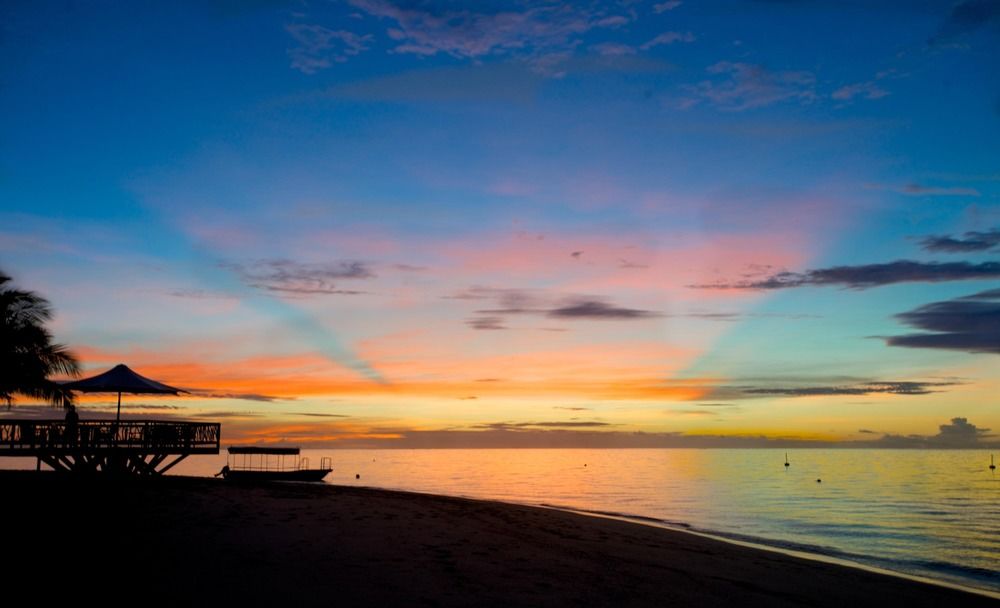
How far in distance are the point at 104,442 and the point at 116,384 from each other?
3234 mm

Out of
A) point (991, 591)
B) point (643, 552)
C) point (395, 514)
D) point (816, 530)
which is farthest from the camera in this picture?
point (816, 530)

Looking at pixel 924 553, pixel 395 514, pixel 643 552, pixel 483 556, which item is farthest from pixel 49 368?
pixel 924 553

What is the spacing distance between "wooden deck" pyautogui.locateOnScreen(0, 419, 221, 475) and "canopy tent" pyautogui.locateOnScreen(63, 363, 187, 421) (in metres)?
1.73

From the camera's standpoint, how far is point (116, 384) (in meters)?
30.6

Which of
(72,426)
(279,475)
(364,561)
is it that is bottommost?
(279,475)

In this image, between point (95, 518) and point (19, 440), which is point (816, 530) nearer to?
point (95, 518)

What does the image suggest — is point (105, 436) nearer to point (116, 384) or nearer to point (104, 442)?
point (104, 442)

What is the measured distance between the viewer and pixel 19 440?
29234mm

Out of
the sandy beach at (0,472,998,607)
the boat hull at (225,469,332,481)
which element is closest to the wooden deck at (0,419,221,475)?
the sandy beach at (0,472,998,607)

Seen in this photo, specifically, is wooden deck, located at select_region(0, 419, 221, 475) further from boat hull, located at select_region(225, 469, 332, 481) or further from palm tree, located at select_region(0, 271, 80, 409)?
boat hull, located at select_region(225, 469, 332, 481)

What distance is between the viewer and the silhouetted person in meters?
30.4

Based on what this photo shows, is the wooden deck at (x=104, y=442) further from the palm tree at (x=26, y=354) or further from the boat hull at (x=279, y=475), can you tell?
the boat hull at (x=279, y=475)

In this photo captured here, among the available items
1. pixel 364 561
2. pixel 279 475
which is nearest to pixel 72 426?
pixel 364 561

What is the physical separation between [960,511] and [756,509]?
16.7 m
